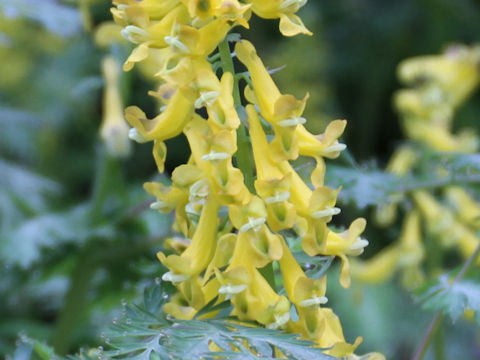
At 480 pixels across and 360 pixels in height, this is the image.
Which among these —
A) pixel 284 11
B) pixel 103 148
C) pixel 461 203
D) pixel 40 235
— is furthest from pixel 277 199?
pixel 461 203

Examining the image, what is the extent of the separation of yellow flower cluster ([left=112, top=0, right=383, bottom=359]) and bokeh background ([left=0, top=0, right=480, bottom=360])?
0.56 metres

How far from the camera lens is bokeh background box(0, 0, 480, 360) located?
2.73 metres

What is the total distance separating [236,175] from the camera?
1.26m

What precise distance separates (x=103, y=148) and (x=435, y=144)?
1.60 meters

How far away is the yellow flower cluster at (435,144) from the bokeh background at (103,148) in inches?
15.6

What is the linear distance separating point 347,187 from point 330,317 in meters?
0.88

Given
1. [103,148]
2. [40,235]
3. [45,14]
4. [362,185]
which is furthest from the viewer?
[45,14]

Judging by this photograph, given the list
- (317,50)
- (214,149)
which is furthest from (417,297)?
(317,50)

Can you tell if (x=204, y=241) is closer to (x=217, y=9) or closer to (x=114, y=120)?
(x=217, y=9)

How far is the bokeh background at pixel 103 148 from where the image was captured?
8.96 ft

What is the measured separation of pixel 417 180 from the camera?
254 cm

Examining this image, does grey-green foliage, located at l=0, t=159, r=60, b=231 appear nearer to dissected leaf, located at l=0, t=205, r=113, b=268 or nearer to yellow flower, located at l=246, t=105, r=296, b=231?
dissected leaf, located at l=0, t=205, r=113, b=268

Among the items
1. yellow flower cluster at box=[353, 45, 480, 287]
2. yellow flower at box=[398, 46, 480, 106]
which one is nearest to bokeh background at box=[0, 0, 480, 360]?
yellow flower cluster at box=[353, 45, 480, 287]

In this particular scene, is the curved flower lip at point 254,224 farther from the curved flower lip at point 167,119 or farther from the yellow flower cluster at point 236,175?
the curved flower lip at point 167,119
